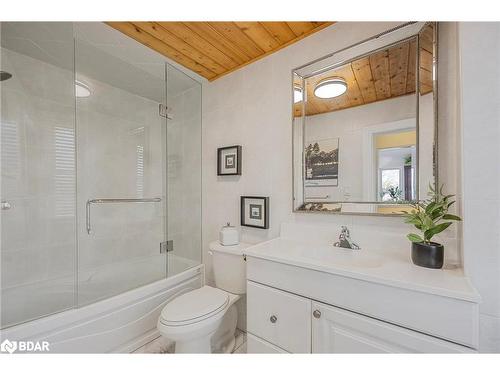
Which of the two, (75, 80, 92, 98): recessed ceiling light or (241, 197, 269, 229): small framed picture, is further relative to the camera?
(75, 80, 92, 98): recessed ceiling light

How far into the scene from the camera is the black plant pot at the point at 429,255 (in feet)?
2.83

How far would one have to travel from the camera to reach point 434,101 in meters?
1.01

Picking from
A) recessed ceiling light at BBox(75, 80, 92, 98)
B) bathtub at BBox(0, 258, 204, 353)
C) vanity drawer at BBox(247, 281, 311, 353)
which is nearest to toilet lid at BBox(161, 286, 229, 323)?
vanity drawer at BBox(247, 281, 311, 353)

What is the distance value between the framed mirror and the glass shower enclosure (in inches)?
43.5

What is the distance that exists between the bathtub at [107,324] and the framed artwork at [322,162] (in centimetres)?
135

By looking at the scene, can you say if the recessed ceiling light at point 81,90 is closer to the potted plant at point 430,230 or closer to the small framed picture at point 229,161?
the small framed picture at point 229,161

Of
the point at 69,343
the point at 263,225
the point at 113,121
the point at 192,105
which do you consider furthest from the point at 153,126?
the point at 69,343

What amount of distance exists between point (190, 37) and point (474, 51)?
152cm

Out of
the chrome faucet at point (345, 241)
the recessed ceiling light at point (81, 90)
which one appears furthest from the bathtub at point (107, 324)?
the recessed ceiling light at point (81, 90)

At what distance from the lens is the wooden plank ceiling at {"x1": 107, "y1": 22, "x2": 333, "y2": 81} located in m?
1.33

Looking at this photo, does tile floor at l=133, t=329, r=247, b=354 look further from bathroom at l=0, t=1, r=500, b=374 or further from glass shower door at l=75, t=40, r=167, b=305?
glass shower door at l=75, t=40, r=167, b=305

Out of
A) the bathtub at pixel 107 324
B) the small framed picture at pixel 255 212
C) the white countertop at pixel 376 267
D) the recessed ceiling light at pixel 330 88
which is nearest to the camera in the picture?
the white countertop at pixel 376 267

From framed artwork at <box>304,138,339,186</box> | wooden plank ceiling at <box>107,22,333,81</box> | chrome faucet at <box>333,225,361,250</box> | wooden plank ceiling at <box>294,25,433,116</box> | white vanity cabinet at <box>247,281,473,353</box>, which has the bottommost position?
white vanity cabinet at <box>247,281,473,353</box>

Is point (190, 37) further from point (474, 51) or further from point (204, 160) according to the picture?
point (474, 51)
